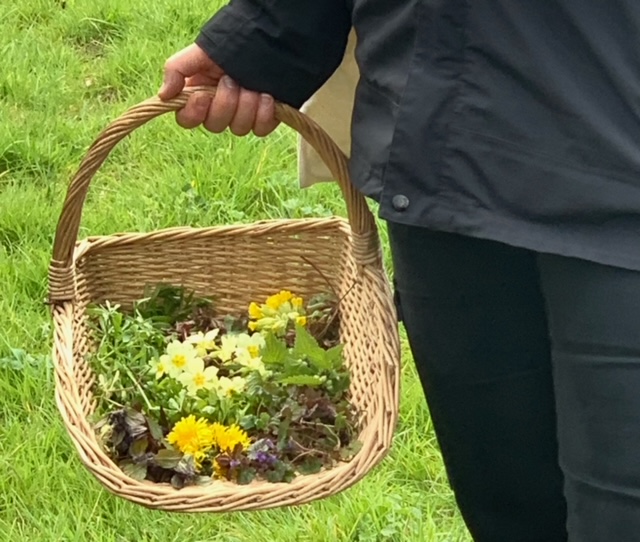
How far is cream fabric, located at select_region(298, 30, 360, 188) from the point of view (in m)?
1.16

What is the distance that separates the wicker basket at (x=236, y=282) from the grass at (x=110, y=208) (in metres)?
0.27

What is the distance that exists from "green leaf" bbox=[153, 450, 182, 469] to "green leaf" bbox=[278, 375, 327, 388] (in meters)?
0.17

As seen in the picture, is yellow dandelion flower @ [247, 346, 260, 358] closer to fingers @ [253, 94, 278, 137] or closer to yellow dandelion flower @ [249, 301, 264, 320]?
yellow dandelion flower @ [249, 301, 264, 320]

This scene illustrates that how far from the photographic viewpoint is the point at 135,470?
123cm

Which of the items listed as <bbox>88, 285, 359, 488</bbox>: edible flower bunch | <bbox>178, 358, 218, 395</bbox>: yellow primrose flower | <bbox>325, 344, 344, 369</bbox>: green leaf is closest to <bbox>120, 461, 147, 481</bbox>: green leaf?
<bbox>88, 285, 359, 488</bbox>: edible flower bunch

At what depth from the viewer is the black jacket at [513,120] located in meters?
0.82

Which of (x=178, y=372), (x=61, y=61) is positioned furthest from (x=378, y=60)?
(x=61, y=61)

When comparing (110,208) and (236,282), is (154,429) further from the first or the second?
(110,208)

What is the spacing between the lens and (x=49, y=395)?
172cm

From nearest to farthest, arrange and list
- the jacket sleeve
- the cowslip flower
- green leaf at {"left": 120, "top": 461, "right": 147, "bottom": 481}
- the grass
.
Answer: the jacket sleeve → green leaf at {"left": 120, "top": 461, "right": 147, "bottom": 481} → the cowslip flower → the grass

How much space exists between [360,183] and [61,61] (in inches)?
73.7

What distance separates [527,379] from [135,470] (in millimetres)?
444

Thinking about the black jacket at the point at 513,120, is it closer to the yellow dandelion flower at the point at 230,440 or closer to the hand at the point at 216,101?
the hand at the point at 216,101

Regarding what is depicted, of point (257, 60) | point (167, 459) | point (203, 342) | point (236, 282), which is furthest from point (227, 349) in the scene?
point (257, 60)
